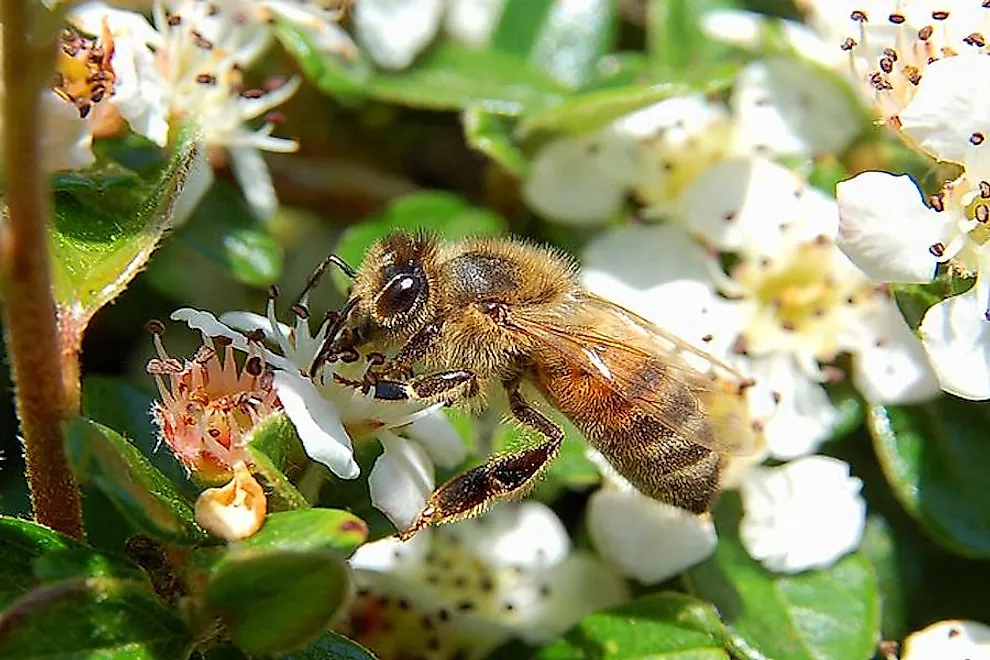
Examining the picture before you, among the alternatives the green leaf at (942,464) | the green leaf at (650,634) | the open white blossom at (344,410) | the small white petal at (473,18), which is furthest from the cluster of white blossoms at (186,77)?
the green leaf at (942,464)

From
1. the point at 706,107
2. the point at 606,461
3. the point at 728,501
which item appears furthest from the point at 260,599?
the point at 706,107

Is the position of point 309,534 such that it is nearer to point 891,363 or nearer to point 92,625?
point 92,625

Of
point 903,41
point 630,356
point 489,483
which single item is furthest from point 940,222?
point 489,483

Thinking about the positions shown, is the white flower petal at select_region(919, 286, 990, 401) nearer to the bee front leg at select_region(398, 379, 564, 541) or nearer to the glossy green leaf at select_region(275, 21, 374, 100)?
the bee front leg at select_region(398, 379, 564, 541)

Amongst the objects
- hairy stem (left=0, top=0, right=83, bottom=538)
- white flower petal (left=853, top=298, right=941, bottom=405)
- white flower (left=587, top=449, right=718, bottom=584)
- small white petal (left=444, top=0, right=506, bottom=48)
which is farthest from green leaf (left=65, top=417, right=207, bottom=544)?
small white petal (left=444, top=0, right=506, bottom=48)

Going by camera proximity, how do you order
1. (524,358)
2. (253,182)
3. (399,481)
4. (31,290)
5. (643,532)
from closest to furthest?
(31,290) → (399,481) → (524,358) → (643,532) → (253,182)

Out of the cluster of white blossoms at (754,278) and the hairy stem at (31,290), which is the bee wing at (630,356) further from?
the hairy stem at (31,290)
